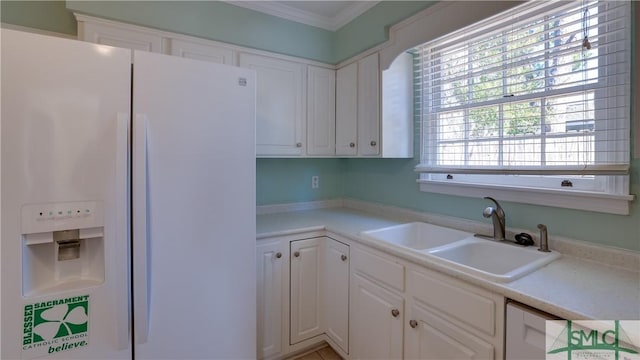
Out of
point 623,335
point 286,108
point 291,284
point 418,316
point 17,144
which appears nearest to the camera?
point 623,335

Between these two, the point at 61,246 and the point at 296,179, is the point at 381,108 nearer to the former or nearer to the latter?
the point at 296,179

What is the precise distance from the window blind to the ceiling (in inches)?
25.5

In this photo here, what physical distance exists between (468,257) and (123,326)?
1633 millimetres

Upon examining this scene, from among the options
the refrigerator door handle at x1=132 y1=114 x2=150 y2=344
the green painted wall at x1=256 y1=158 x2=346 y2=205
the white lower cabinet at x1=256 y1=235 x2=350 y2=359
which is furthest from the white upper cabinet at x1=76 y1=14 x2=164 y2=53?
the white lower cabinet at x1=256 y1=235 x2=350 y2=359

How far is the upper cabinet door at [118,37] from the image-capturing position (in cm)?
166

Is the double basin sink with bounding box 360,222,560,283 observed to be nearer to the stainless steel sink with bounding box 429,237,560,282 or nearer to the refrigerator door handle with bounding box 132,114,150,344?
the stainless steel sink with bounding box 429,237,560,282

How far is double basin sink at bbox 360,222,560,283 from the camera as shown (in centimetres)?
117

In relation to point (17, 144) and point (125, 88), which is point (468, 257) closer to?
point (125, 88)

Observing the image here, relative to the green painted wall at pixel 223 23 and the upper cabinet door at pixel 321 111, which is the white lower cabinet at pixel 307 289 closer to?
the upper cabinet door at pixel 321 111

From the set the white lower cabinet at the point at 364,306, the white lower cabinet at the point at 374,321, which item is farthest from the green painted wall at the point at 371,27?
the white lower cabinet at the point at 374,321

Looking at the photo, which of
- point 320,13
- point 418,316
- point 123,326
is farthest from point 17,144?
point 320,13

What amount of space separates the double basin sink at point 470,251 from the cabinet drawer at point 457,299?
0.07m

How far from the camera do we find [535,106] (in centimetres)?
149

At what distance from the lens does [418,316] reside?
1.34 m
